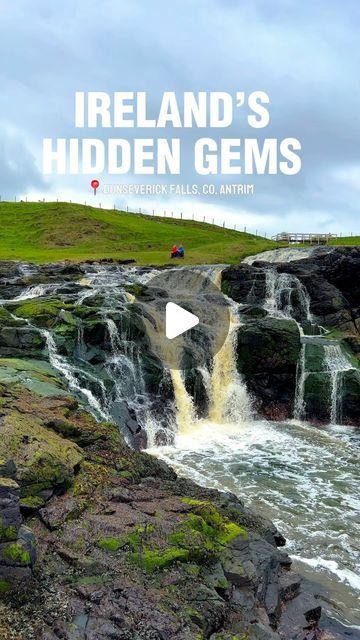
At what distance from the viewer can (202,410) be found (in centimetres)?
2928

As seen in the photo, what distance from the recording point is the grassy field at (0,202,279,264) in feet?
217

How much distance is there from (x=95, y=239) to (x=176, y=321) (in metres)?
63.0

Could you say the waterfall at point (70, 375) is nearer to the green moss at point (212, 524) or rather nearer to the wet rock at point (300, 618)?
the green moss at point (212, 524)

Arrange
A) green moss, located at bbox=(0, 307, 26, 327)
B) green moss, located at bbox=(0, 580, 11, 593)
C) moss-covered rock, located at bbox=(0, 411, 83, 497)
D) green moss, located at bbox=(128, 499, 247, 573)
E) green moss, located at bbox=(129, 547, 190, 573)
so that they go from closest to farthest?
green moss, located at bbox=(0, 580, 11, 593)
green moss, located at bbox=(129, 547, 190, 573)
green moss, located at bbox=(128, 499, 247, 573)
moss-covered rock, located at bbox=(0, 411, 83, 497)
green moss, located at bbox=(0, 307, 26, 327)

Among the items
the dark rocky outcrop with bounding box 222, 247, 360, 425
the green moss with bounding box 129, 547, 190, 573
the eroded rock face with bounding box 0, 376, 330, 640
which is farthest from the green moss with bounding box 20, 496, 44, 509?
the dark rocky outcrop with bounding box 222, 247, 360, 425

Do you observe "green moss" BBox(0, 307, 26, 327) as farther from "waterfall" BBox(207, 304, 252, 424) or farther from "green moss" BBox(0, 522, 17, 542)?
"green moss" BBox(0, 522, 17, 542)

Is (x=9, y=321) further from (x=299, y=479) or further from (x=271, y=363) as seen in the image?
(x=299, y=479)

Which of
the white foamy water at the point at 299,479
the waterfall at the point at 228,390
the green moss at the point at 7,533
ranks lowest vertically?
the white foamy water at the point at 299,479

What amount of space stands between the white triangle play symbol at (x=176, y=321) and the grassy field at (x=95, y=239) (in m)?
27.8

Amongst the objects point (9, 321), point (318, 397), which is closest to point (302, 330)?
point (318, 397)

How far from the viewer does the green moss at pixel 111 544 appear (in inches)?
383

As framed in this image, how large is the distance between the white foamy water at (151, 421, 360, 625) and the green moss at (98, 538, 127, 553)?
17.5ft

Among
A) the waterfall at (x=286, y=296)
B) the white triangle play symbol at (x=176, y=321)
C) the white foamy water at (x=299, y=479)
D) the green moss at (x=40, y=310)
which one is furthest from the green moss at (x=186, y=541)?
the waterfall at (x=286, y=296)

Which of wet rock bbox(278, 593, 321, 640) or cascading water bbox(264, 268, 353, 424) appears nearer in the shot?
→ wet rock bbox(278, 593, 321, 640)
